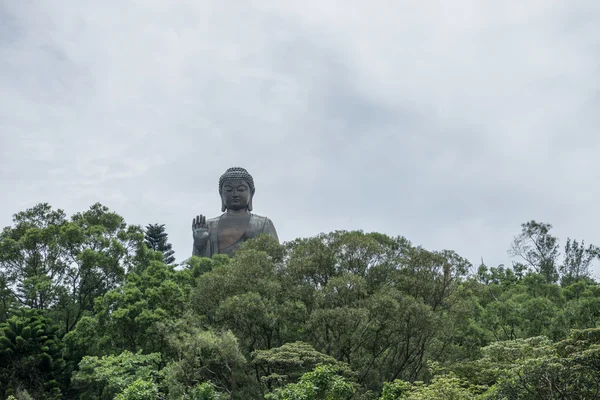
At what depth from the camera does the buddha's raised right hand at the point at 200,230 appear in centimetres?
2953

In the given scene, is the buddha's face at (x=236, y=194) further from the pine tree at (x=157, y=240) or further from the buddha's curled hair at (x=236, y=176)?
the pine tree at (x=157, y=240)

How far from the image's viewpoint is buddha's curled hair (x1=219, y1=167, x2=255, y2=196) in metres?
30.8

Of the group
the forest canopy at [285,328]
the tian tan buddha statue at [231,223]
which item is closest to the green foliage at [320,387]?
the forest canopy at [285,328]

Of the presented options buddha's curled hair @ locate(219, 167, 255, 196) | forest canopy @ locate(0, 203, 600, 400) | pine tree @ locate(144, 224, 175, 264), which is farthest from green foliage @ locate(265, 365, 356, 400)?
pine tree @ locate(144, 224, 175, 264)

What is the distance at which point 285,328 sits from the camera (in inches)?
704

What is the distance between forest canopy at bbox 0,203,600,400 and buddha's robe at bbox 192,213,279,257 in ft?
24.7

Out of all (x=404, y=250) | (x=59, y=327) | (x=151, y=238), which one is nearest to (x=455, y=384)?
(x=404, y=250)

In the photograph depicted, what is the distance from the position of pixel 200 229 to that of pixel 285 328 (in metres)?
12.7

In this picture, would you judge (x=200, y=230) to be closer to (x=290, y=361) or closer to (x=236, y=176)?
(x=236, y=176)

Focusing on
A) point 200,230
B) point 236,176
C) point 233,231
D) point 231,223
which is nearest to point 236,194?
point 236,176

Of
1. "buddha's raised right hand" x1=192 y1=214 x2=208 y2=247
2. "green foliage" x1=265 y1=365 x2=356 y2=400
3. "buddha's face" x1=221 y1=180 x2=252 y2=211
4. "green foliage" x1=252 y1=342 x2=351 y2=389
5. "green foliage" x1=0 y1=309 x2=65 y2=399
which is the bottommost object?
"green foliage" x1=265 y1=365 x2=356 y2=400

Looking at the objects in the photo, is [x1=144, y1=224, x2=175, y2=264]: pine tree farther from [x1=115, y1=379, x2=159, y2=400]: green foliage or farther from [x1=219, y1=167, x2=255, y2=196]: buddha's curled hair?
[x1=115, y1=379, x2=159, y2=400]: green foliage

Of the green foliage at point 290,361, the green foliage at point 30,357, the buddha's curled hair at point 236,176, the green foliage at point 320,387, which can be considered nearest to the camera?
the green foliage at point 320,387

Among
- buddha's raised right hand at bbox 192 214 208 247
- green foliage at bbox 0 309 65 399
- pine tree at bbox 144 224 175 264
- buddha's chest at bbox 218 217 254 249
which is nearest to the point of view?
green foliage at bbox 0 309 65 399
